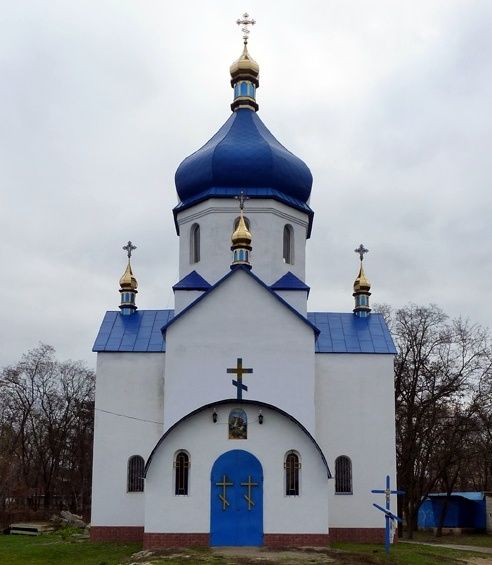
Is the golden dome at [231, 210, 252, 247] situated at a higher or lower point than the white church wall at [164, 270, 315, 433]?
higher

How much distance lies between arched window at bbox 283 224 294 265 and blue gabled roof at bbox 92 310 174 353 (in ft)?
11.6

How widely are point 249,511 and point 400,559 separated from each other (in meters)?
3.23

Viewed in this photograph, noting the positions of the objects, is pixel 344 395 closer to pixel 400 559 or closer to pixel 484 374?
pixel 400 559

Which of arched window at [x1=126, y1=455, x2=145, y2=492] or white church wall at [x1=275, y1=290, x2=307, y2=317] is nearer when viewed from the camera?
arched window at [x1=126, y1=455, x2=145, y2=492]

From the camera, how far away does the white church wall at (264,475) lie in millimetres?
16141

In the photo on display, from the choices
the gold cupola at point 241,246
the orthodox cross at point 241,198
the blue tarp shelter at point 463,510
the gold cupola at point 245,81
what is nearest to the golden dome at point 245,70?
the gold cupola at point 245,81

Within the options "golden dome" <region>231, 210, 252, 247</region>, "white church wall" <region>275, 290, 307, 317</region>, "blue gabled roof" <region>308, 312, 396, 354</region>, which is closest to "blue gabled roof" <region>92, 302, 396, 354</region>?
"blue gabled roof" <region>308, 312, 396, 354</region>

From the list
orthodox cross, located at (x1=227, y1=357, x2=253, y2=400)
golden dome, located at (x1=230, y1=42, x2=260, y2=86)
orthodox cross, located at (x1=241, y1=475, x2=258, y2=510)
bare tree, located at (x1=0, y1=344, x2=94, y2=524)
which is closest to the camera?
orthodox cross, located at (x1=241, y1=475, x2=258, y2=510)

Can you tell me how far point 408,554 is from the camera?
52.1 feet

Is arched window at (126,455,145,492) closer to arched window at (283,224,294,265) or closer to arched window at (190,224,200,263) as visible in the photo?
arched window at (190,224,200,263)

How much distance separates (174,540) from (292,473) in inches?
111

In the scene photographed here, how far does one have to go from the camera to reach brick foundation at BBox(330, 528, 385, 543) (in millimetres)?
18297

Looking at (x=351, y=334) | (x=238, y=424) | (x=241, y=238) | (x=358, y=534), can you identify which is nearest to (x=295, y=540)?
(x=238, y=424)

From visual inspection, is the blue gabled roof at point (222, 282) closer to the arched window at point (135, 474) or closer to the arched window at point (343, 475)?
the arched window at point (343, 475)
